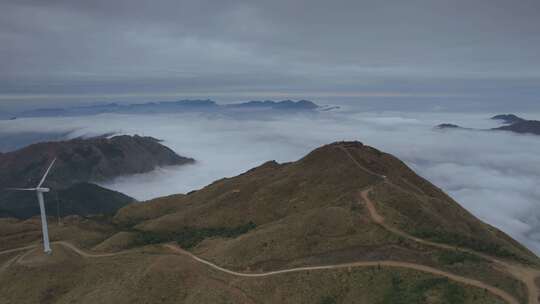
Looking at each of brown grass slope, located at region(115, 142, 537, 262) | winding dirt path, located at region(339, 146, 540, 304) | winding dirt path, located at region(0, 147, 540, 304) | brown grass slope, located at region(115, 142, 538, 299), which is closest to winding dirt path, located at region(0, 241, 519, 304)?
winding dirt path, located at region(0, 147, 540, 304)

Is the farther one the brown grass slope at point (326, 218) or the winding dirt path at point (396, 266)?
the brown grass slope at point (326, 218)

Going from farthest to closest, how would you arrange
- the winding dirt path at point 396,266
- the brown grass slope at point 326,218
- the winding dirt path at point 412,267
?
the brown grass slope at point 326,218, the winding dirt path at point 412,267, the winding dirt path at point 396,266

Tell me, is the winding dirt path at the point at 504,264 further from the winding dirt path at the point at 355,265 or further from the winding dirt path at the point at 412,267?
the winding dirt path at the point at 355,265

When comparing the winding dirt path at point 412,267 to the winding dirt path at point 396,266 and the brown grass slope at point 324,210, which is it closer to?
the winding dirt path at point 396,266

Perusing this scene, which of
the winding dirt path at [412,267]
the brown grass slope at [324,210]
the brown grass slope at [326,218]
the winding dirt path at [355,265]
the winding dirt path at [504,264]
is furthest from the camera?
the brown grass slope at [324,210]

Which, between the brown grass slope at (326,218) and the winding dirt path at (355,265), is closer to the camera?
the winding dirt path at (355,265)

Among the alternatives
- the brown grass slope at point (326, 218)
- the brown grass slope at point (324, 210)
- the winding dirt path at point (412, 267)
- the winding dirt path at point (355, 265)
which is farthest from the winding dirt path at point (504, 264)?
the winding dirt path at point (355, 265)

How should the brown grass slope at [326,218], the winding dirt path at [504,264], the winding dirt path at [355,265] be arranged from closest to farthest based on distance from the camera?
1. the winding dirt path at [355,265]
2. the winding dirt path at [504,264]
3. the brown grass slope at [326,218]

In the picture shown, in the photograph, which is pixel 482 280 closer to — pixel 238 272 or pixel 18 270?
pixel 238 272

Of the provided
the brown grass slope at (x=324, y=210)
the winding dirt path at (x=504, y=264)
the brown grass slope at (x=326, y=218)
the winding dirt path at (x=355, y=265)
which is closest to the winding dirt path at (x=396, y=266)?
the winding dirt path at (x=355, y=265)

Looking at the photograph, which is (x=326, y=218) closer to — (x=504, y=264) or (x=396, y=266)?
(x=396, y=266)

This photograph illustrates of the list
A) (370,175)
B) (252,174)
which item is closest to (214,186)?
(252,174)
